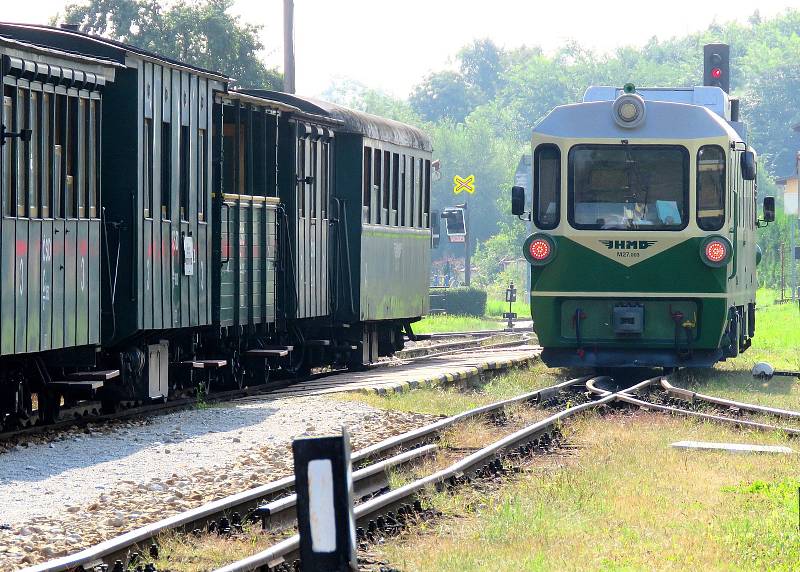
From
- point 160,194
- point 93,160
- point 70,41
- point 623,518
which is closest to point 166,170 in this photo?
point 160,194

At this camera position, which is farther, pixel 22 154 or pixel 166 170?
pixel 166 170

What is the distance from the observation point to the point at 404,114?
139000 mm

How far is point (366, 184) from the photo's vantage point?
20359mm

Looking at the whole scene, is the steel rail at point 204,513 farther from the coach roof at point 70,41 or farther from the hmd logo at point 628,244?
the hmd logo at point 628,244

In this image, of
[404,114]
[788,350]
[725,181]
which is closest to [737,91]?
[404,114]

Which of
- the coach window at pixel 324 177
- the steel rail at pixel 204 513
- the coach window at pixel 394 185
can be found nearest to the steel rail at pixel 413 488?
the steel rail at pixel 204 513

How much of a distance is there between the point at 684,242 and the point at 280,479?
840 cm

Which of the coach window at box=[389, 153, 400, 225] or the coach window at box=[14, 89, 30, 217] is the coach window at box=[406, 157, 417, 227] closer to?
the coach window at box=[389, 153, 400, 225]

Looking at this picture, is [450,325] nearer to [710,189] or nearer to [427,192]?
[427,192]

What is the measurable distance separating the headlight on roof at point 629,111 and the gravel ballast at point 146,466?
4549 millimetres

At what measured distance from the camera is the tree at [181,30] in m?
43.2

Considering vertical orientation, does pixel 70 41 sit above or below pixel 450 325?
above

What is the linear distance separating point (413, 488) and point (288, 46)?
1984 cm

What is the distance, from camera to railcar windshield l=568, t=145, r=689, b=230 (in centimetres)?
1730
